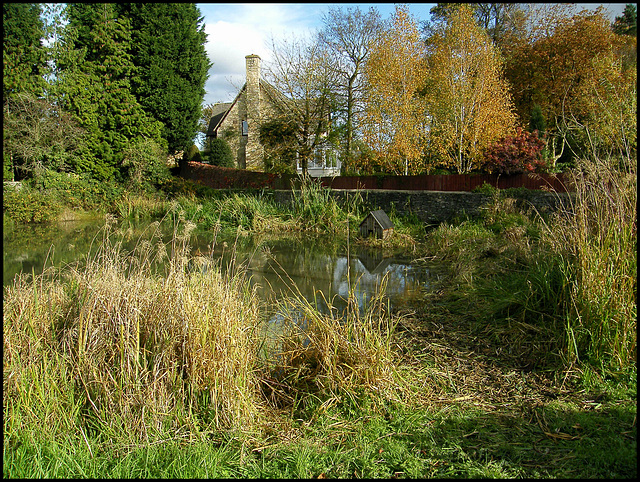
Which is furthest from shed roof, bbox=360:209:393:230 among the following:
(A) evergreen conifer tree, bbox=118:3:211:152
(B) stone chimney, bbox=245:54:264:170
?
(A) evergreen conifer tree, bbox=118:3:211:152

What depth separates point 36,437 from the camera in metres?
2.87

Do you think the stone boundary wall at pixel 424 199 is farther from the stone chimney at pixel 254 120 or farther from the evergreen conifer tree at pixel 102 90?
the evergreen conifer tree at pixel 102 90

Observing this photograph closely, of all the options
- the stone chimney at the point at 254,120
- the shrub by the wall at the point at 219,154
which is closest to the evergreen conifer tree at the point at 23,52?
the stone chimney at the point at 254,120

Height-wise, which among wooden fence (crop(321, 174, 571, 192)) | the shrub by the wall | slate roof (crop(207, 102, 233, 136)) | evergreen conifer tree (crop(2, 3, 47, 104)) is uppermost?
slate roof (crop(207, 102, 233, 136))

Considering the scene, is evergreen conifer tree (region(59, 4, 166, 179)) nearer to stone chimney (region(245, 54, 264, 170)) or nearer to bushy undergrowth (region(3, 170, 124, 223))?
bushy undergrowth (region(3, 170, 124, 223))

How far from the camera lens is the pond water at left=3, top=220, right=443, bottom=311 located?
676 cm

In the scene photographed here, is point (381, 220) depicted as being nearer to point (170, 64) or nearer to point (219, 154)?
point (170, 64)

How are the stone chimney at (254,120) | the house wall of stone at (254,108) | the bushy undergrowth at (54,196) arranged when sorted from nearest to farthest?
1. the bushy undergrowth at (54,196)
2. the house wall of stone at (254,108)
3. the stone chimney at (254,120)

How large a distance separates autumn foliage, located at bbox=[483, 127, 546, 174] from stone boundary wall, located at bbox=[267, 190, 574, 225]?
1.98 m

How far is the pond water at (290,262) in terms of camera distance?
22.2 feet

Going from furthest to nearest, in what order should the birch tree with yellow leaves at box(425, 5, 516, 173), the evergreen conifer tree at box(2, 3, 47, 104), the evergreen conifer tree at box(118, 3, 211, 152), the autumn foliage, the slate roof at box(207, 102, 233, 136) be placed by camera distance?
the slate roof at box(207, 102, 233, 136) < the evergreen conifer tree at box(118, 3, 211, 152) < the birch tree with yellow leaves at box(425, 5, 516, 173) < the evergreen conifer tree at box(2, 3, 47, 104) < the autumn foliage

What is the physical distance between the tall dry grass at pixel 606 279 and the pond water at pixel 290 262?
1.84 m

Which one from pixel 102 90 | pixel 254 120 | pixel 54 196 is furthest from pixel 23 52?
pixel 254 120

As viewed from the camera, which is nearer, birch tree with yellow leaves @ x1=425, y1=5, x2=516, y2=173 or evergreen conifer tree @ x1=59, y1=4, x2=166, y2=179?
birch tree with yellow leaves @ x1=425, y1=5, x2=516, y2=173
